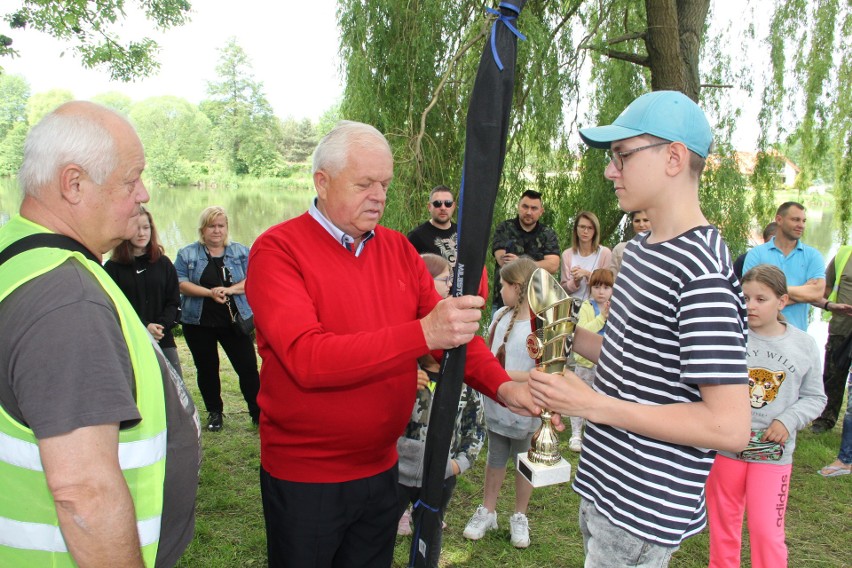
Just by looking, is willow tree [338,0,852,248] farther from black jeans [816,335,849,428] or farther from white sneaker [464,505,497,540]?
white sneaker [464,505,497,540]

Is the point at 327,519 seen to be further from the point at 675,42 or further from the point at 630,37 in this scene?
the point at 630,37

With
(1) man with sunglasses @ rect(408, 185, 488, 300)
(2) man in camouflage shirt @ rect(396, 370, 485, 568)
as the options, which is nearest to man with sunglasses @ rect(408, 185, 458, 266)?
(1) man with sunglasses @ rect(408, 185, 488, 300)

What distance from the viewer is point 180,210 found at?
18516 mm

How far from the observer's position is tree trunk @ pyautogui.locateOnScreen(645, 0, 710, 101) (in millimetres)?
6059

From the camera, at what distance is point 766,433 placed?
8.50 ft

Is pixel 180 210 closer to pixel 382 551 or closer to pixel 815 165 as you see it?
pixel 815 165

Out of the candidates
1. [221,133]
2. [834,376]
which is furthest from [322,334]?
[221,133]

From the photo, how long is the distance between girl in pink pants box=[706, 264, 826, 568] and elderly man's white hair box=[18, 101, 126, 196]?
102 inches

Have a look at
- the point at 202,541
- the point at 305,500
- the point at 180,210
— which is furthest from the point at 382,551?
the point at 180,210

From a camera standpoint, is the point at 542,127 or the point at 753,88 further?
the point at 753,88

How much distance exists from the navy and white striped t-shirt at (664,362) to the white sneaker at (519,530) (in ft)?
6.44

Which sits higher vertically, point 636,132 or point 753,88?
point 753,88

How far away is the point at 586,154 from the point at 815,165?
11.3 ft

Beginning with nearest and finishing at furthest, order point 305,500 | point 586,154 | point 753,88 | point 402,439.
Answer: point 305,500
point 402,439
point 586,154
point 753,88
